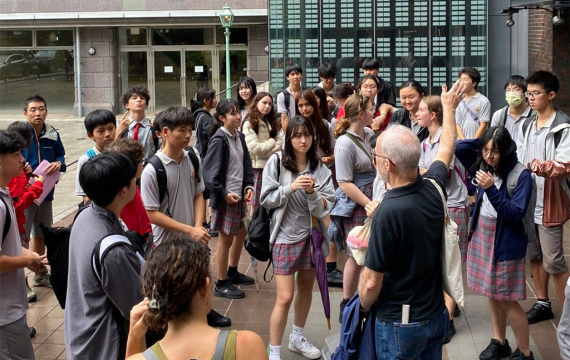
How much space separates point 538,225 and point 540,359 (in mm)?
1156

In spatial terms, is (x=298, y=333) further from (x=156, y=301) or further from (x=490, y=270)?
(x=156, y=301)

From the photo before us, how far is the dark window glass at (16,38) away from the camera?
2883 centimetres

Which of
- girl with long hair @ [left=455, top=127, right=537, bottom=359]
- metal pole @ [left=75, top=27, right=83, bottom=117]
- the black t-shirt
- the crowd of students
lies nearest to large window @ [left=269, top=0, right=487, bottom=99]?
the crowd of students

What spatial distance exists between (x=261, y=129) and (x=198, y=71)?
19823 millimetres

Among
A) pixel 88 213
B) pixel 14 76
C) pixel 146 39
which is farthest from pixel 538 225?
pixel 14 76

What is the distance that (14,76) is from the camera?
98.7 feet

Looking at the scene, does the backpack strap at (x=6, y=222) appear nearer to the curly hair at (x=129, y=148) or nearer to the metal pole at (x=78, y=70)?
the curly hair at (x=129, y=148)

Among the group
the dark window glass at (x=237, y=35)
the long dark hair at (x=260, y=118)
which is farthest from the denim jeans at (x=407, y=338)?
the dark window glass at (x=237, y=35)

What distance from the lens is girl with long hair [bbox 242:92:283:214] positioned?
8391mm

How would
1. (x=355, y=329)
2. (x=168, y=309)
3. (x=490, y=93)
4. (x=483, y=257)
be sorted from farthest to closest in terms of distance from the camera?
(x=490, y=93) < (x=483, y=257) < (x=355, y=329) < (x=168, y=309)

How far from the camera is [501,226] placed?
18.2 ft

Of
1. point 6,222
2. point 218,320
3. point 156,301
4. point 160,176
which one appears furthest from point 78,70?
point 156,301

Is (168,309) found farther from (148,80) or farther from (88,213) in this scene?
(148,80)

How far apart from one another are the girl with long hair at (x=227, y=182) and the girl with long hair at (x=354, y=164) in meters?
0.99
